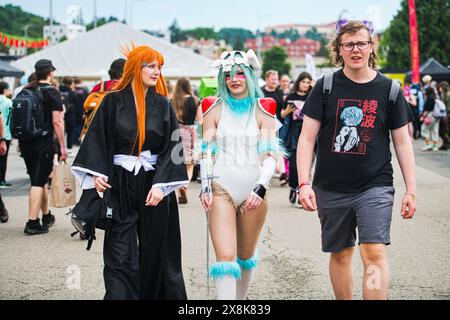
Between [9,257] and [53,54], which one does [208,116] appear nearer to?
[9,257]

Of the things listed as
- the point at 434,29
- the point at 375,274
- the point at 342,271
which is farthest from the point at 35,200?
the point at 434,29

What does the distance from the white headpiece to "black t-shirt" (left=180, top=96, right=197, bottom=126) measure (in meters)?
6.62

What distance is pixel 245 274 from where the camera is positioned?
5.20 meters

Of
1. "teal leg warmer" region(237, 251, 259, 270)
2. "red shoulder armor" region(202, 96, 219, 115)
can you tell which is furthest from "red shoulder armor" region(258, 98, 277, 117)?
"teal leg warmer" region(237, 251, 259, 270)

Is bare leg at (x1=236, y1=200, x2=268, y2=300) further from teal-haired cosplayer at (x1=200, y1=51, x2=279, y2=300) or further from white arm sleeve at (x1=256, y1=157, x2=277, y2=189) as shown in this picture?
white arm sleeve at (x1=256, y1=157, x2=277, y2=189)

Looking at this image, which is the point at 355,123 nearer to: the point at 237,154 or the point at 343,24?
the point at 343,24

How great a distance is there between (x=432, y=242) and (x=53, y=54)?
1752cm

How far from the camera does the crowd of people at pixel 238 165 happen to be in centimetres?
462

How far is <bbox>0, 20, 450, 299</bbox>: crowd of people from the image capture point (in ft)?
15.2

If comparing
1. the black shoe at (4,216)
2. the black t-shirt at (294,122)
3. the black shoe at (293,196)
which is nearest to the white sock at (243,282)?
the black shoe at (4,216)

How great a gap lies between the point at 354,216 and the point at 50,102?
5.06 meters

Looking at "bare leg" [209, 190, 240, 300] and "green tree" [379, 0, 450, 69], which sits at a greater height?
"green tree" [379, 0, 450, 69]

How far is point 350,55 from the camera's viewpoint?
4.65 m
